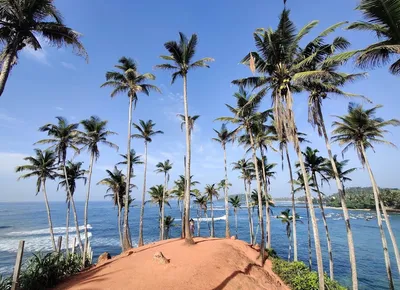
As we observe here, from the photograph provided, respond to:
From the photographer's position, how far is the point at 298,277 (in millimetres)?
13320

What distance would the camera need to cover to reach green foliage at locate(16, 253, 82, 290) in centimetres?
1044

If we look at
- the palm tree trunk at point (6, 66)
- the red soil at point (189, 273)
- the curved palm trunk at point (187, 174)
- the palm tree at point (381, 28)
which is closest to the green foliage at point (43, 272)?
the red soil at point (189, 273)

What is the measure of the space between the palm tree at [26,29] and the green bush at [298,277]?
16906 millimetres

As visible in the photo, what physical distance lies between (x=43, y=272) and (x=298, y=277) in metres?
14.4

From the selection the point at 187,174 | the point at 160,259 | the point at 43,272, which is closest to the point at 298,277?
the point at 160,259

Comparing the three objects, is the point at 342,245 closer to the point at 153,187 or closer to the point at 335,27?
the point at 153,187

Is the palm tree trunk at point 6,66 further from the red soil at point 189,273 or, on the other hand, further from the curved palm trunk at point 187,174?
the curved palm trunk at point 187,174

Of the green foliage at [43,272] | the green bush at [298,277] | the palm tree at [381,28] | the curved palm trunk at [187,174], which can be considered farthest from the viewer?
the curved palm trunk at [187,174]

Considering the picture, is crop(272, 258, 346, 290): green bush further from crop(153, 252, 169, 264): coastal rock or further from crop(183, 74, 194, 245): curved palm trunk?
crop(153, 252, 169, 264): coastal rock

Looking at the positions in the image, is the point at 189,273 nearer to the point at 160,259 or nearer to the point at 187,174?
the point at 160,259

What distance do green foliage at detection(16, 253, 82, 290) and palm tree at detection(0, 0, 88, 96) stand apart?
8939 millimetres

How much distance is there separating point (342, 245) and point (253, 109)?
47.7 meters

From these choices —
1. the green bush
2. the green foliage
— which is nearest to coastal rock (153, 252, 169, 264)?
the green foliage

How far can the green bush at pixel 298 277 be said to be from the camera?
1254cm
